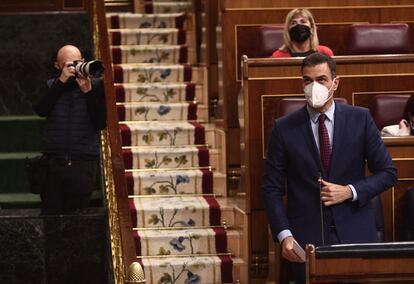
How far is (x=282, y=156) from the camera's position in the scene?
3885 millimetres

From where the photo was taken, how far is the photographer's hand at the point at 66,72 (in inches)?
185

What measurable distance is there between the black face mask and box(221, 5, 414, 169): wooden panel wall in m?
0.51

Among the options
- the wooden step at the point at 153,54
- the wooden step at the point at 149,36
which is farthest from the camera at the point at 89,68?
the wooden step at the point at 149,36

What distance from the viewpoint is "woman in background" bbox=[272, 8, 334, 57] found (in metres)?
5.36

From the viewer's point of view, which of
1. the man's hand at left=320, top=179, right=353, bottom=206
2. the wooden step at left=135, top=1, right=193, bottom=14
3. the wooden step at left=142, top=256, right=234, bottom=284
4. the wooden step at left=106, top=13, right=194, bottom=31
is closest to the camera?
the man's hand at left=320, top=179, right=353, bottom=206

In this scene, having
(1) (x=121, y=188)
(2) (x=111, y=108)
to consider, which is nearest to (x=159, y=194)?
(2) (x=111, y=108)

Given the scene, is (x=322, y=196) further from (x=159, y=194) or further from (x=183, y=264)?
(x=159, y=194)

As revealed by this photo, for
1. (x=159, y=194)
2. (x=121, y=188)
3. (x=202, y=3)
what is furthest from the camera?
(x=202, y=3)

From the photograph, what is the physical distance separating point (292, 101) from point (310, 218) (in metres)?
0.90

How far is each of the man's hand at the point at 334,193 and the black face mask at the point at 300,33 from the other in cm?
168

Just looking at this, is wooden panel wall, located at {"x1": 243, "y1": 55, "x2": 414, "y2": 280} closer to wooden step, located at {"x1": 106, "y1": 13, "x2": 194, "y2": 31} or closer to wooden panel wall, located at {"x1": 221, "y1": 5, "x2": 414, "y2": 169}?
wooden panel wall, located at {"x1": 221, "y1": 5, "x2": 414, "y2": 169}

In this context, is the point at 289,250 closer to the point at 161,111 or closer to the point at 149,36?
the point at 161,111

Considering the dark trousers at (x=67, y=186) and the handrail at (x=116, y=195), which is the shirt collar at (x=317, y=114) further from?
the dark trousers at (x=67, y=186)

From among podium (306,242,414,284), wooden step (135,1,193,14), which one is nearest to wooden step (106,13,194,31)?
wooden step (135,1,193,14)
